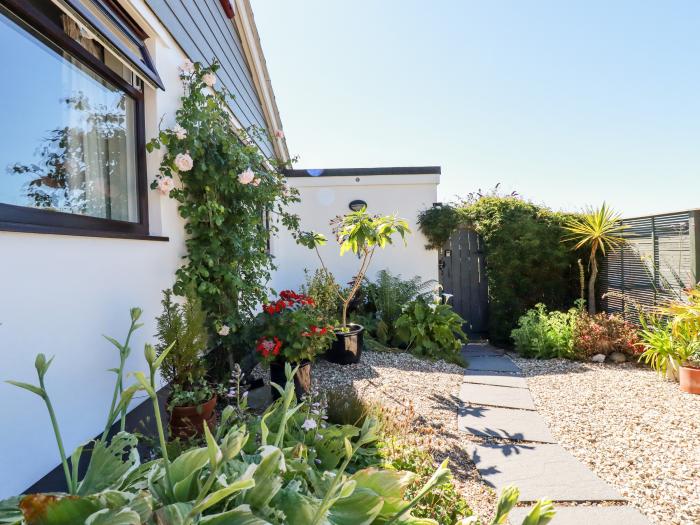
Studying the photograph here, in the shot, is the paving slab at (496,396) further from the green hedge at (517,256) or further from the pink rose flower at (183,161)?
the pink rose flower at (183,161)

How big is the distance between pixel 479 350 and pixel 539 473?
12.7 ft

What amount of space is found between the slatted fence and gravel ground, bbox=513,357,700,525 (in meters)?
1.14

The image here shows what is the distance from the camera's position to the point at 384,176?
6590 millimetres

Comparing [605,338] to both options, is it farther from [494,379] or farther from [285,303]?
[285,303]

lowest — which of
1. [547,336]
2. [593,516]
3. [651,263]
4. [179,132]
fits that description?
[593,516]

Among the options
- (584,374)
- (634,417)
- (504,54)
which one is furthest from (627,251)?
(504,54)

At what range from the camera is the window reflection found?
1.35 metres

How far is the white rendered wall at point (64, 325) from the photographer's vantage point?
1261 millimetres

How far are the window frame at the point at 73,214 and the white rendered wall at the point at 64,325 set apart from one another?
46mm

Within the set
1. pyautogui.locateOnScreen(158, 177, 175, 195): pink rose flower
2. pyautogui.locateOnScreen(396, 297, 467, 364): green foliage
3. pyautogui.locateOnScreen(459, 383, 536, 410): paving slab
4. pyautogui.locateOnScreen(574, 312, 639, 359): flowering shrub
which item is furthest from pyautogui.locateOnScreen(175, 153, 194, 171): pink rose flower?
pyautogui.locateOnScreen(574, 312, 639, 359): flowering shrub

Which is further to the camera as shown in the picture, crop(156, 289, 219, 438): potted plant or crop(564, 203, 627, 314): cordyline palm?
crop(564, 203, 627, 314): cordyline palm

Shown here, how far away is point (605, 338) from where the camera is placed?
4.70 meters

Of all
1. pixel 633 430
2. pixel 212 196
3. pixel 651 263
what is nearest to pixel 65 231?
pixel 212 196

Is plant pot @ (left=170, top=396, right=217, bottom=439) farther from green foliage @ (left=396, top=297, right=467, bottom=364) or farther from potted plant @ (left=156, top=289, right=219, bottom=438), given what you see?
green foliage @ (left=396, top=297, right=467, bottom=364)
